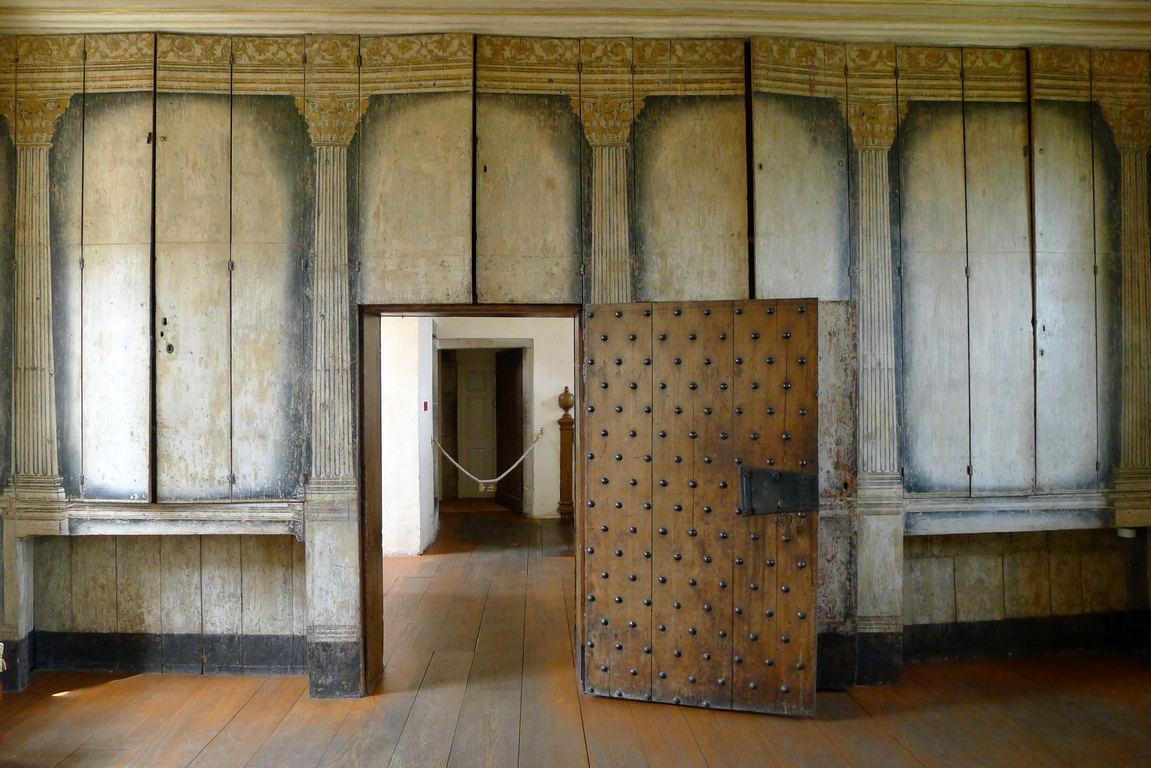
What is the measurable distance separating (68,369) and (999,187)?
5456 mm

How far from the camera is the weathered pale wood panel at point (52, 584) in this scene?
405 centimetres

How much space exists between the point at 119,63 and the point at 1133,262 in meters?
5.98

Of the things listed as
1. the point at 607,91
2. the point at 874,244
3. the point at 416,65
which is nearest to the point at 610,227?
the point at 607,91

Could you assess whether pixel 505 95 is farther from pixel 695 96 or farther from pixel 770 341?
pixel 770 341

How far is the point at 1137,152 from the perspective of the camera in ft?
13.5

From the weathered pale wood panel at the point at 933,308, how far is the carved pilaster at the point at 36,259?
4784 mm

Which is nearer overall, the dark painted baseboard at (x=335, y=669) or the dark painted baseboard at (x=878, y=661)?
the dark painted baseboard at (x=335, y=669)

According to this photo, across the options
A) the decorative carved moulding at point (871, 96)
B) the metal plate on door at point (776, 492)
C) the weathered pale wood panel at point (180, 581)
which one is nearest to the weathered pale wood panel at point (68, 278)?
the weathered pale wood panel at point (180, 581)

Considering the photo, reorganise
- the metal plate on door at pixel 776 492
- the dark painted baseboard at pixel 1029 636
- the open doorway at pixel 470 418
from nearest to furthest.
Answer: the metal plate on door at pixel 776 492
the dark painted baseboard at pixel 1029 636
the open doorway at pixel 470 418

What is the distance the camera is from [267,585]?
13.3ft

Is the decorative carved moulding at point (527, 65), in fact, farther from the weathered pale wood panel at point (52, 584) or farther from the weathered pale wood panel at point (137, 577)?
the weathered pale wood panel at point (52, 584)

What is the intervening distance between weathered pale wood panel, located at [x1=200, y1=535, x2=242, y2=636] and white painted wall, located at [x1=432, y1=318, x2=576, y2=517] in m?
5.04

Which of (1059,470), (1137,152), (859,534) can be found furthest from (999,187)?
(859,534)

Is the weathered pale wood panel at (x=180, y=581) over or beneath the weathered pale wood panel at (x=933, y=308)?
beneath
